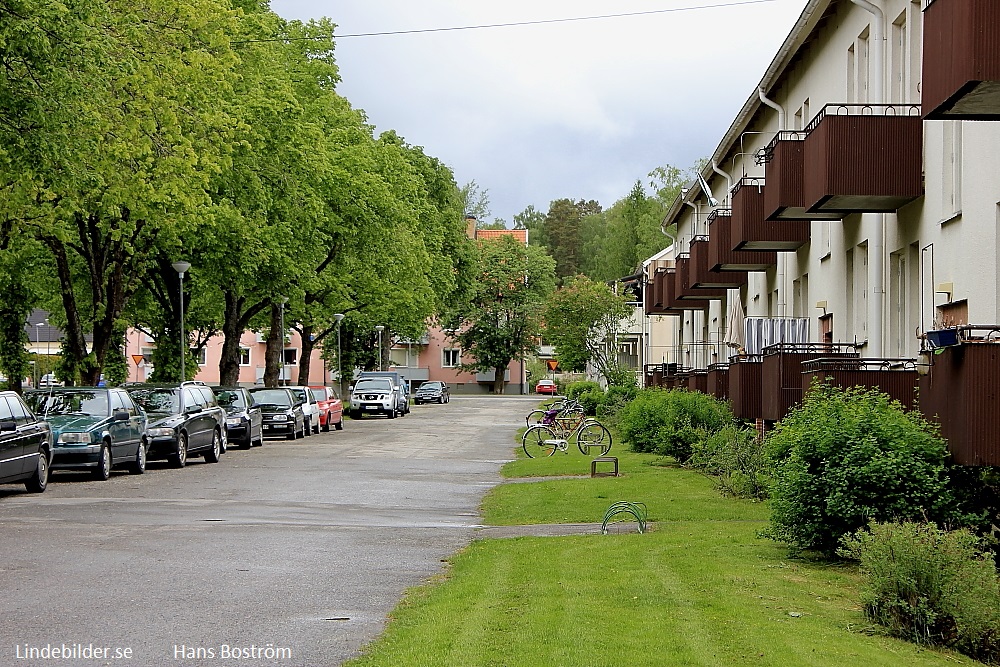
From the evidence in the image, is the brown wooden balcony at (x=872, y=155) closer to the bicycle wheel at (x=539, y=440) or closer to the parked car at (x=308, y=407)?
the bicycle wheel at (x=539, y=440)

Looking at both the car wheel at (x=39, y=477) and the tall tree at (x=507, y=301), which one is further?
the tall tree at (x=507, y=301)

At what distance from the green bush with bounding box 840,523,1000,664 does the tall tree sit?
9233 centimetres

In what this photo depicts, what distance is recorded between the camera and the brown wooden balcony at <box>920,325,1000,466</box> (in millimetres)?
10555

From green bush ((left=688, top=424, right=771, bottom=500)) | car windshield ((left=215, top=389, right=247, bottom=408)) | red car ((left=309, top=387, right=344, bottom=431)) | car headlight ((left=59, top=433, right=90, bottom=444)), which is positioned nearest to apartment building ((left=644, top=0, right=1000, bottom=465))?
green bush ((left=688, top=424, right=771, bottom=500))

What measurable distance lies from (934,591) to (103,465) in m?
17.6

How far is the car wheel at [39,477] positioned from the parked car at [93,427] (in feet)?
6.87

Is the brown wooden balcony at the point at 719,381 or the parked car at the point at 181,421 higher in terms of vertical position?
the brown wooden balcony at the point at 719,381

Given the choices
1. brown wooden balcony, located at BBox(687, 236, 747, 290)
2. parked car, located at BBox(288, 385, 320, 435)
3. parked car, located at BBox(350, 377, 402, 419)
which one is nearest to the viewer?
brown wooden balcony, located at BBox(687, 236, 747, 290)

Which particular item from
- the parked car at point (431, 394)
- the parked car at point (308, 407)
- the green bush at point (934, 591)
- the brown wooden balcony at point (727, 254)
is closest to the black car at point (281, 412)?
the parked car at point (308, 407)

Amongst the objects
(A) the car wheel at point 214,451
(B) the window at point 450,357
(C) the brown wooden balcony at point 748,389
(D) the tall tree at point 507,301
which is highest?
(D) the tall tree at point 507,301

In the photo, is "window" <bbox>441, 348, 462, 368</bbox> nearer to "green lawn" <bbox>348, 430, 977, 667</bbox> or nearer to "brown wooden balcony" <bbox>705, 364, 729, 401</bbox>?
"brown wooden balcony" <bbox>705, 364, 729, 401</bbox>

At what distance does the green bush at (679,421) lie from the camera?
2456cm

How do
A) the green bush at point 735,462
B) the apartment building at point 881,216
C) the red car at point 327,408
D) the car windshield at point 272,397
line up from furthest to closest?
1. the red car at point 327,408
2. the car windshield at point 272,397
3. the green bush at point 735,462
4. the apartment building at point 881,216

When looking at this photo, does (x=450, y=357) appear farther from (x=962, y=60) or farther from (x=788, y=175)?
(x=962, y=60)
